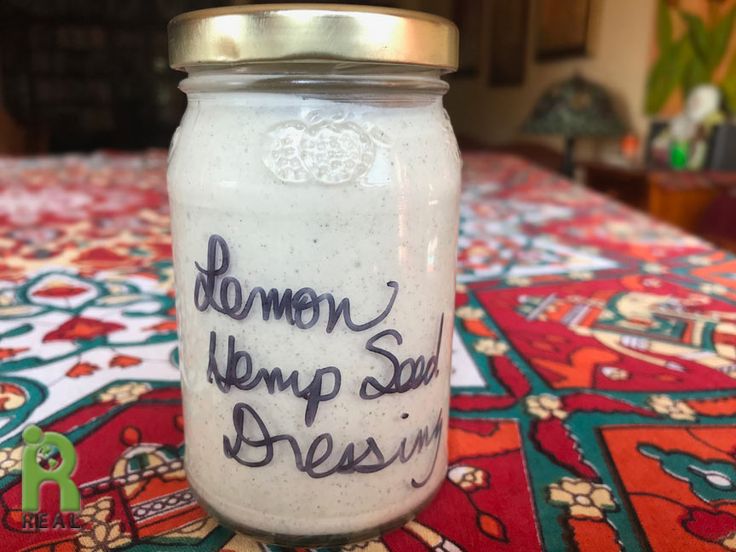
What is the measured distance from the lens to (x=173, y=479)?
1.45 ft

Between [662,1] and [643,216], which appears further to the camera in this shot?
[662,1]

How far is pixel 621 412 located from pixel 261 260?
0.35 metres

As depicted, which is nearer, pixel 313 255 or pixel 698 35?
pixel 313 255

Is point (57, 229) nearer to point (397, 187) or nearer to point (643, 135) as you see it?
point (397, 187)

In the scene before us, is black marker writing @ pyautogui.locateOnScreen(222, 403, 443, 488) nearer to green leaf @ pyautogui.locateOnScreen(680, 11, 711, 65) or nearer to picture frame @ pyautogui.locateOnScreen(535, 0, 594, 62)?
green leaf @ pyautogui.locateOnScreen(680, 11, 711, 65)

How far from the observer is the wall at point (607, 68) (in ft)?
9.89

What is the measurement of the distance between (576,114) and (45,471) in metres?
3.03

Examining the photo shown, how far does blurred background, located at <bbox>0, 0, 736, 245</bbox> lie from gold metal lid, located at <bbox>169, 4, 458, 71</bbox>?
7.71 feet

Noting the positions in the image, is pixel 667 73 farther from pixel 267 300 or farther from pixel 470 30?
pixel 267 300

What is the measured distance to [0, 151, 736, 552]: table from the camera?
401 mm

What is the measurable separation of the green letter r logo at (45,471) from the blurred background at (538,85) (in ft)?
Answer: 7.95

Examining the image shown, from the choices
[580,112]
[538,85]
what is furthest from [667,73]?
[538,85]

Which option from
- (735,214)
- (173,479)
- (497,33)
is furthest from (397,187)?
(497,33)

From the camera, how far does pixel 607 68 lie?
3242mm
